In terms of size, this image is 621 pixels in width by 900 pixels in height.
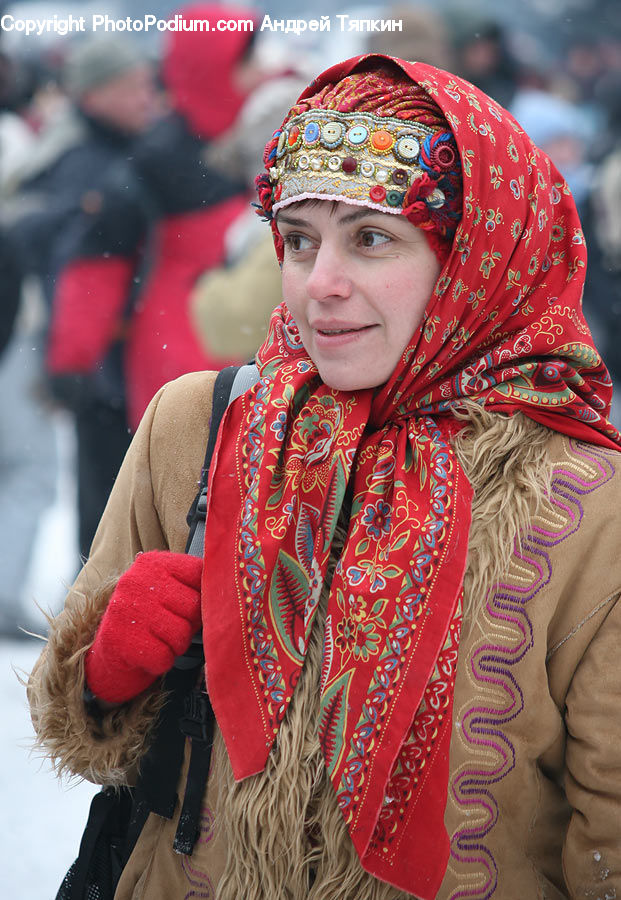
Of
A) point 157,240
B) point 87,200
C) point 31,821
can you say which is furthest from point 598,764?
point 87,200

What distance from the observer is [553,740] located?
1560 mm

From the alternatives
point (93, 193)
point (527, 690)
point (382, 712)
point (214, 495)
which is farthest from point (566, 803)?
point (93, 193)

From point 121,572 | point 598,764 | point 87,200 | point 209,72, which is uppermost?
point 209,72

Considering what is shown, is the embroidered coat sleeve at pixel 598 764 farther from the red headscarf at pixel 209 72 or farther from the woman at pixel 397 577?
the red headscarf at pixel 209 72

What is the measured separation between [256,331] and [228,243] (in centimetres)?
58

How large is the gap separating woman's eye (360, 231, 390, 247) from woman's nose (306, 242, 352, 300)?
49 millimetres

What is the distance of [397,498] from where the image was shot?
157 centimetres

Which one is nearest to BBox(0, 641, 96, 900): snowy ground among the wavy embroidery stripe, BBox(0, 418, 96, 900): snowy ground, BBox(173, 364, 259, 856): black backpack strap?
BBox(0, 418, 96, 900): snowy ground

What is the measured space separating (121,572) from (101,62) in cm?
375

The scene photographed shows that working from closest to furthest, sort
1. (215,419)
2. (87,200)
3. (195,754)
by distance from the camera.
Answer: (195,754), (215,419), (87,200)

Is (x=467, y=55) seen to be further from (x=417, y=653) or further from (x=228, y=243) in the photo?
(x=417, y=653)

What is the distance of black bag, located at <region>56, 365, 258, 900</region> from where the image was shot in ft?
5.21

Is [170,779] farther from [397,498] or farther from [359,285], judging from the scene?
[359,285]

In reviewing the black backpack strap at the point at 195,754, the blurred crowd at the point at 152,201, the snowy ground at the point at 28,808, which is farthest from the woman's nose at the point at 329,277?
the blurred crowd at the point at 152,201
